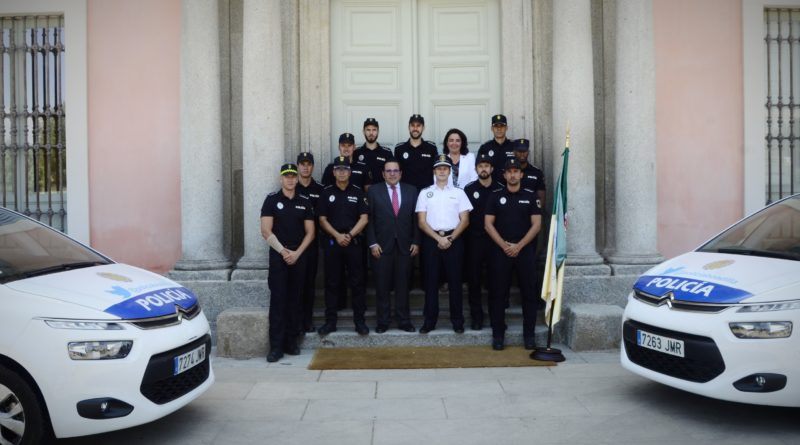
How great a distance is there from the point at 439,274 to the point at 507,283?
775 mm

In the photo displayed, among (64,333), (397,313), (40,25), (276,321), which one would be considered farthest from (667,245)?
(40,25)

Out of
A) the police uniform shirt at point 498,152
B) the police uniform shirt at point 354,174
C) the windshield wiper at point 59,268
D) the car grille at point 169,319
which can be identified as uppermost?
the police uniform shirt at point 498,152

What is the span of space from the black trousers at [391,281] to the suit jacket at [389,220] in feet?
0.26

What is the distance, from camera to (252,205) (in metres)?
8.70

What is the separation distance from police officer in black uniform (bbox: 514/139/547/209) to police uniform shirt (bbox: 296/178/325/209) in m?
2.26

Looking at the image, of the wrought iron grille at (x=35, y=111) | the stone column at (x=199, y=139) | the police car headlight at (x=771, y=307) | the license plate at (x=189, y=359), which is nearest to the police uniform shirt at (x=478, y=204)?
the stone column at (x=199, y=139)

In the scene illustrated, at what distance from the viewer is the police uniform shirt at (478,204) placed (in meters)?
8.30

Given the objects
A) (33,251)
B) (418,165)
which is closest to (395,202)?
(418,165)

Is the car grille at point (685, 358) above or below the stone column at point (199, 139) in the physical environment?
below

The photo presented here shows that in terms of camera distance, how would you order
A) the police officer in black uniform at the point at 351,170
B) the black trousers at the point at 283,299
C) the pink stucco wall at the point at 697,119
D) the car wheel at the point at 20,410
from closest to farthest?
1. the car wheel at the point at 20,410
2. the black trousers at the point at 283,299
3. the police officer in black uniform at the point at 351,170
4. the pink stucco wall at the point at 697,119

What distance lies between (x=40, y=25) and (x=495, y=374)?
7.40m

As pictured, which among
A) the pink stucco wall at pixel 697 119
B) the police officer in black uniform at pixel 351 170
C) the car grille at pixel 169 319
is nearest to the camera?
the car grille at pixel 169 319

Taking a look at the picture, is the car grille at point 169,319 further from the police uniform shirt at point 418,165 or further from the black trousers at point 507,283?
the police uniform shirt at point 418,165

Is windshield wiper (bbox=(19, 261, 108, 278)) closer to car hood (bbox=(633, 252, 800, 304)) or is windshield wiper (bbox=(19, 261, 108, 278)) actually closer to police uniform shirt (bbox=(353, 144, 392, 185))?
police uniform shirt (bbox=(353, 144, 392, 185))
